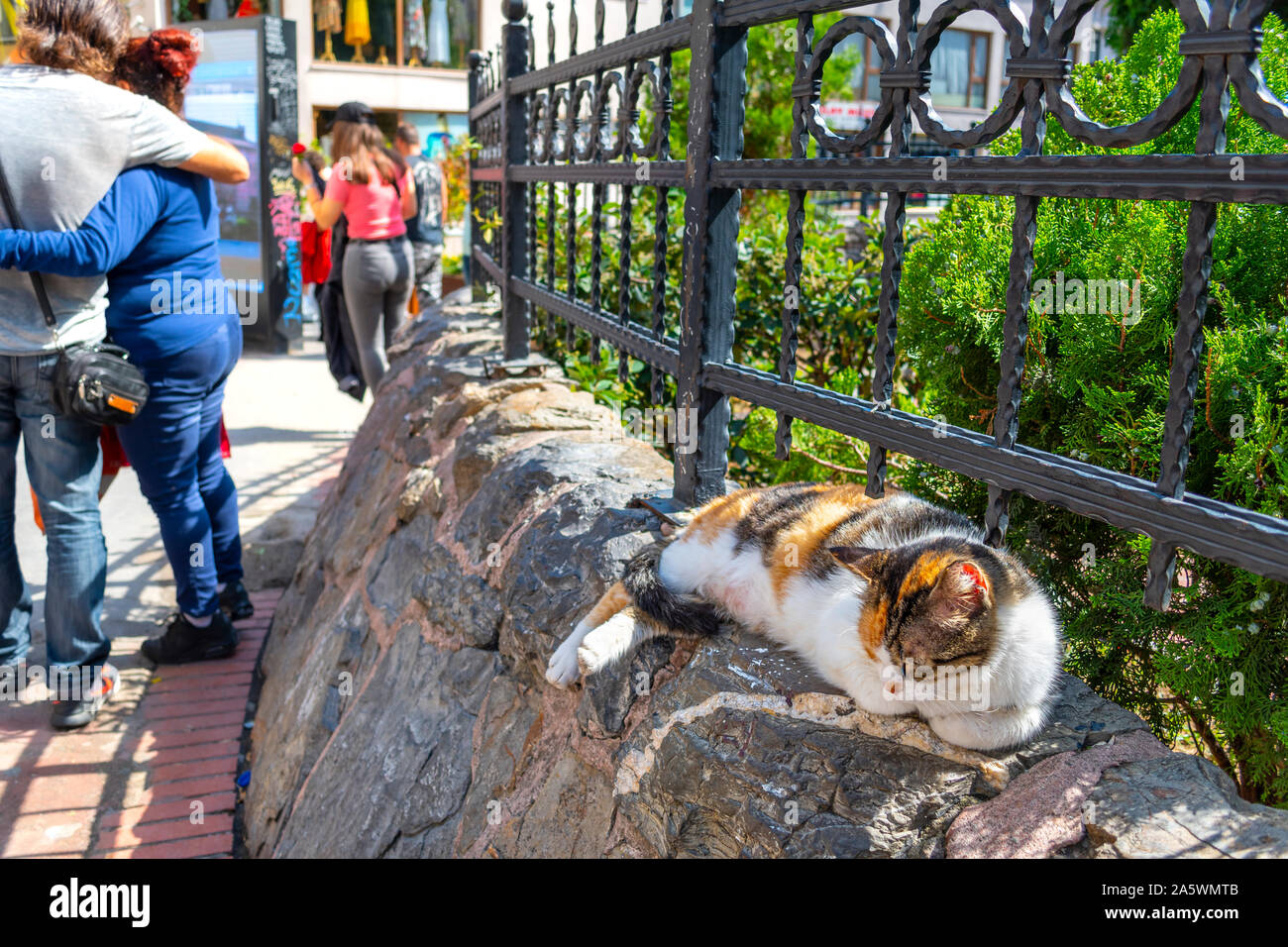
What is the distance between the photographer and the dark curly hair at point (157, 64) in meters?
3.71

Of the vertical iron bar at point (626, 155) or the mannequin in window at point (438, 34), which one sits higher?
the mannequin in window at point (438, 34)

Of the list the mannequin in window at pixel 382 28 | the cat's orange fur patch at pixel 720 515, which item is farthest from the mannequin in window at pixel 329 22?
the cat's orange fur patch at pixel 720 515

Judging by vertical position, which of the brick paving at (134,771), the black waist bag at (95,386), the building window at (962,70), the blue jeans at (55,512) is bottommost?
the brick paving at (134,771)

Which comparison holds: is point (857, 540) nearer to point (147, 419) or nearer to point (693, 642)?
point (693, 642)

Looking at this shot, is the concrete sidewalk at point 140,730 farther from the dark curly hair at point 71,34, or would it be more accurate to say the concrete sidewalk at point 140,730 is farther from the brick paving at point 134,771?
the dark curly hair at point 71,34

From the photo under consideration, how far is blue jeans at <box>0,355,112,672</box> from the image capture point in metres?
3.45

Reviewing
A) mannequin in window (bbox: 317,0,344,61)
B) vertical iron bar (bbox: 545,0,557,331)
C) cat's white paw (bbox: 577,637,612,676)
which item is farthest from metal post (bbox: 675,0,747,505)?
mannequin in window (bbox: 317,0,344,61)

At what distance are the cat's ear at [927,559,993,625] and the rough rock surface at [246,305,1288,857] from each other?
0.70ft

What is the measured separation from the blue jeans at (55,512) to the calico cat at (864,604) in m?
2.42

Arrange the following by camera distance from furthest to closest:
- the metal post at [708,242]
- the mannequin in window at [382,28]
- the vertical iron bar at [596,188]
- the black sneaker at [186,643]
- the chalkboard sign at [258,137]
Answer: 1. the mannequin in window at [382,28]
2. the chalkboard sign at [258,137]
3. the black sneaker at [186,643]
4. the vertical iron bar at [596,188]
5. the metal post at [708,242]

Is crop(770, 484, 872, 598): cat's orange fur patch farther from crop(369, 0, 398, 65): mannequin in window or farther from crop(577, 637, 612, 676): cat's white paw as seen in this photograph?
crop(369, 0, 398, 65): mannequin in window
